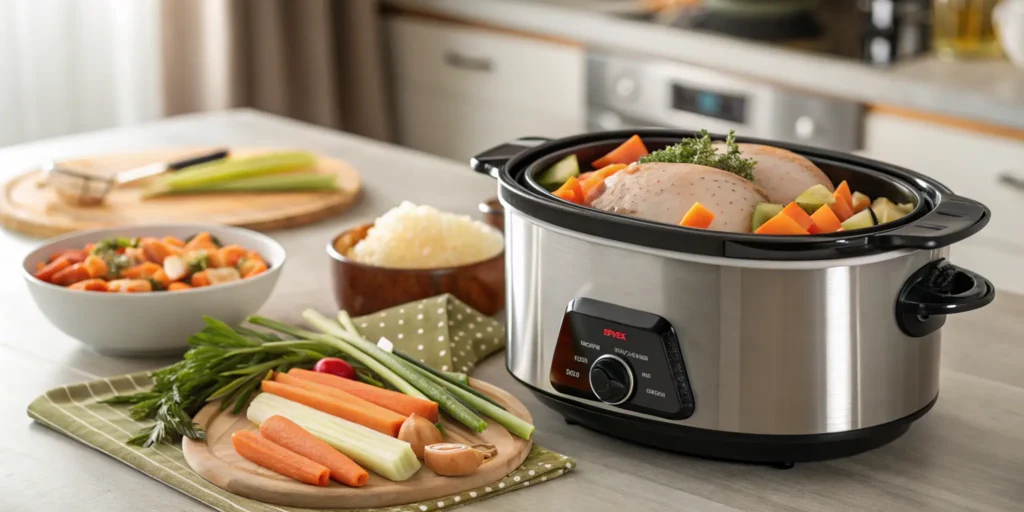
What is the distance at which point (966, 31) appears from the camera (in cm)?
271

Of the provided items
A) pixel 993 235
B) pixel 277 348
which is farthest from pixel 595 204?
pixel 993 235

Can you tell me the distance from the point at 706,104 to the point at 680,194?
6.26ft

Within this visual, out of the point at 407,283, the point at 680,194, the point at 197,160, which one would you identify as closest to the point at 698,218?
the point at 680,194

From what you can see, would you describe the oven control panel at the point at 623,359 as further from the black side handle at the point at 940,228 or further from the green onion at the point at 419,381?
the black side handle at the point at 940,228

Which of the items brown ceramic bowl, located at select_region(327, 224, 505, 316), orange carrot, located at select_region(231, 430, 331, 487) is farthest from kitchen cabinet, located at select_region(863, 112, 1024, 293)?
orange carrot, located at select_region(231, 430, 331, 487)

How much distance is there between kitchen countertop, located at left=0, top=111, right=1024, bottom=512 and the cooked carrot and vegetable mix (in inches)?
2.8

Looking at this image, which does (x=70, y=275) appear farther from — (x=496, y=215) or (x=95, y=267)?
(x=496, y=215)

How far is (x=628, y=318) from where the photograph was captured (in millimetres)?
969

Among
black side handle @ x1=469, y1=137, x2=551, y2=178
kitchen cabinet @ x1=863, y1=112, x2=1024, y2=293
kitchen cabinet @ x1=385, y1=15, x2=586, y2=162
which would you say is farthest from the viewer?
kitchen cabinet @ x1=385, y1=15, x2=586, y2=162

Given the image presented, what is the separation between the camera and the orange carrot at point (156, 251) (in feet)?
4.43

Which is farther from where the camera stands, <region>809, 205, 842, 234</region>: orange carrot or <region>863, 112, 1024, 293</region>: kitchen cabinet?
<region>863, 112, 1024, 293</region>: kitchen cabinet

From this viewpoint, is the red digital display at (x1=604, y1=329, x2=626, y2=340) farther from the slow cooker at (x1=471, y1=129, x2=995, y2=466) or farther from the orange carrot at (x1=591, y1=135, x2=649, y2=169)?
the orange carrot at (x1=591, y1=135, x2=649, y2=169)

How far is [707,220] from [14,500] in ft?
2.08

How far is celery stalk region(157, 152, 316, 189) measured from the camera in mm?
1840
